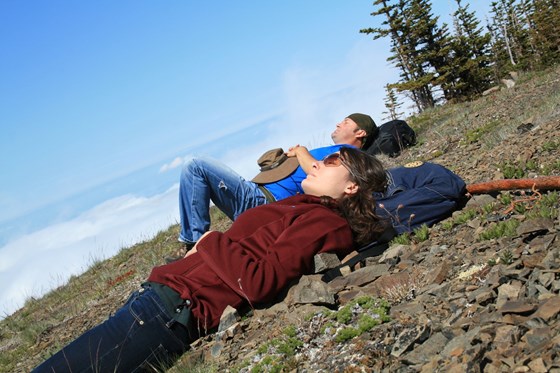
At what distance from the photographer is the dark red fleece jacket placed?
3.95 meters

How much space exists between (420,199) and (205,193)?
2.60m

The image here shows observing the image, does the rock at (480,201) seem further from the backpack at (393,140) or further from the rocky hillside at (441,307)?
the backpack at (393,140)

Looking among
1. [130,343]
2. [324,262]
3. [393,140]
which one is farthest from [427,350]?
[393,140]

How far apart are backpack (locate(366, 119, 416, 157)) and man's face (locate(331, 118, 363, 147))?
160 inches

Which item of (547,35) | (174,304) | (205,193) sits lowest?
(174,304)

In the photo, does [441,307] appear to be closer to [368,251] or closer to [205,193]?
[368,251]

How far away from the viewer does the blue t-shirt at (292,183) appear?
626 centimetres

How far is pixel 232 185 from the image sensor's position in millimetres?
6320

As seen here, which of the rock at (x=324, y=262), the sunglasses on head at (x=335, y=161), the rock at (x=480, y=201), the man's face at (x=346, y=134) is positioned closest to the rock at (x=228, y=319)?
the rock at (x=324, y=262)

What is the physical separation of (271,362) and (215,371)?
62 centimetres

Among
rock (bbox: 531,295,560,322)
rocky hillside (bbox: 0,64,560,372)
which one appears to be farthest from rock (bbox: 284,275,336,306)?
rock (bbox: 531,295,560,322)

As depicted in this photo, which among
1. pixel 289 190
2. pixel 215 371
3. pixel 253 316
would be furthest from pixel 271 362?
pixel 289 190

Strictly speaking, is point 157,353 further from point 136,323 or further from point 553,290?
point 553,290

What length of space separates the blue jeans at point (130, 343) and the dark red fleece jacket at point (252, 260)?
0.73ft
